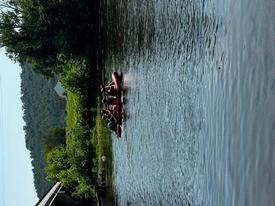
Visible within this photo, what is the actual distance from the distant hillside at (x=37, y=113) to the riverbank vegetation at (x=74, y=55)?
2549 inches

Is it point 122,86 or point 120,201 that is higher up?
point 122,86

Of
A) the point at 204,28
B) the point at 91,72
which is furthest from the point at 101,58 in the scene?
the point at 204,28

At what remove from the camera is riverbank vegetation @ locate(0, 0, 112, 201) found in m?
25.7

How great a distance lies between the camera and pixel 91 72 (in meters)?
29.4

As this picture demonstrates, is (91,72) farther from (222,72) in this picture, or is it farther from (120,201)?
(222,72)

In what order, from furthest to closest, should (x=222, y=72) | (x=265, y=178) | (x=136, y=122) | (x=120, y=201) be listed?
(x=120, y=201) → (x=136, y=122) → (x=222, y=72) → (x=265, y=178)

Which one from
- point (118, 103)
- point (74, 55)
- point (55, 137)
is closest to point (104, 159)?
point (118, 103)

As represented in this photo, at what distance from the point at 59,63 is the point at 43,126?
232ft

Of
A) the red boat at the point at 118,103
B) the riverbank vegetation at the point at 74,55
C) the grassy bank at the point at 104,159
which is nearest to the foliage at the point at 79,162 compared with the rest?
the riverbank vegetation at the point at 74,55

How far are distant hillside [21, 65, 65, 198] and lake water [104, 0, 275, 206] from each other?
267 ft

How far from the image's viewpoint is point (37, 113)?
101m

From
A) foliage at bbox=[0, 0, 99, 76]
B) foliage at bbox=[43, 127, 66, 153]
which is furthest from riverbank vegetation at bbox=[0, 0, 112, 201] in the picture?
foliage at bbox=[43, 127, 66, 153]

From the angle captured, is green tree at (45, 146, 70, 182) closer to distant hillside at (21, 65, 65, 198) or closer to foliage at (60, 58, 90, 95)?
foliage at (60, 58, 90, 95)

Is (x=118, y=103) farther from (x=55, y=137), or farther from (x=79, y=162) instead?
(x=55, y=137)
